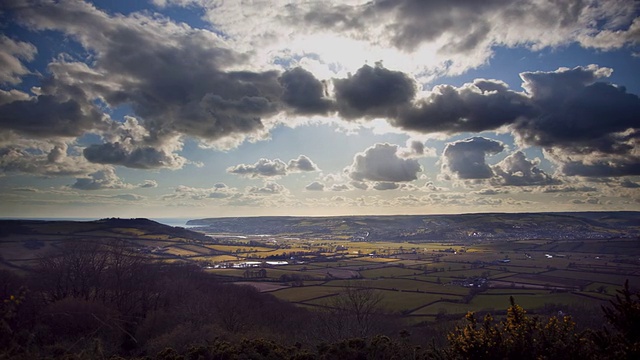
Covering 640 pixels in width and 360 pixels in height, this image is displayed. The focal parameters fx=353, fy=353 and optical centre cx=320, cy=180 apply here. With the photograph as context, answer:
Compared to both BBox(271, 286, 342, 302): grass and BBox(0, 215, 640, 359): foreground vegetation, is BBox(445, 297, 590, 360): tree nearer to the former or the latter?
BBox(0, 215, 640, 359): foreground vegetation

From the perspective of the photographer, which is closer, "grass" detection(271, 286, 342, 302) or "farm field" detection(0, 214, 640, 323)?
"farm field" detection(0, 214, 640, 323)

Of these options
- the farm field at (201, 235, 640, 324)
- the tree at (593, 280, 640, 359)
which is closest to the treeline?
the tree at (593, 280, 640, 359)

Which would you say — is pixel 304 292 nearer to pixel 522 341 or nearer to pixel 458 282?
pixel 458 282

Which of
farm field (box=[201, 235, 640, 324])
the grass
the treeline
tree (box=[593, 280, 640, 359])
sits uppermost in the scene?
tree (box=[593, 280, 640, 359])

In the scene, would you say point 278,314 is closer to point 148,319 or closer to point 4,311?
point 148,319

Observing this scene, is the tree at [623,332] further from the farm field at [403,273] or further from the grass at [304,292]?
the grass at [304,292]

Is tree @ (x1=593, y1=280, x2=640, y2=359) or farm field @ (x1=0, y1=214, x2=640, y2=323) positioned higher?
tree @ (x1=593, y1=280, x2=640, y2=359)

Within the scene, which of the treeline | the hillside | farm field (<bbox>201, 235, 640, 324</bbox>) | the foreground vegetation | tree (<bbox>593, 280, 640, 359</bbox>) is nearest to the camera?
tree (<bbox>593, 280, 640, 359</bbox>)

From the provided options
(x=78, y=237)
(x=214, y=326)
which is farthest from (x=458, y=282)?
(x=78, y=237)

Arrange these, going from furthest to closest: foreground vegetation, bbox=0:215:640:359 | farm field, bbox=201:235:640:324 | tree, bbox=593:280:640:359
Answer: farm field, bbox=201:235:640:324
foreground vegetation, bbox=0:215:640:359
tree, bbox=593:280:640:359

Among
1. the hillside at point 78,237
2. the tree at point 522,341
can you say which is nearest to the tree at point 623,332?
the tree at point 522,341
